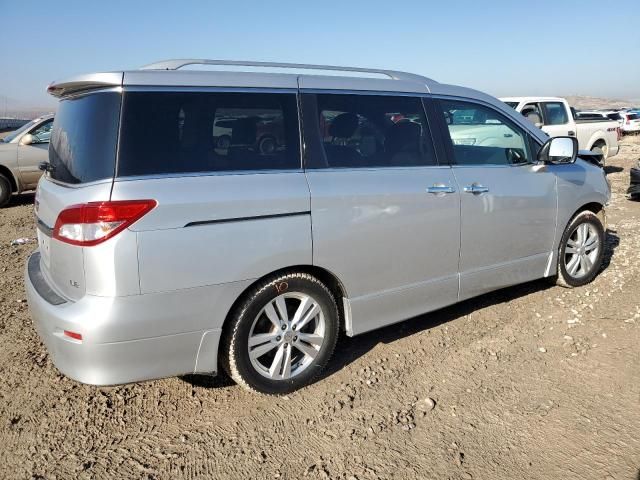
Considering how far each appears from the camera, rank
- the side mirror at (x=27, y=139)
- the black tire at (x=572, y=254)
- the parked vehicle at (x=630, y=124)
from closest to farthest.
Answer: the black tire at (x=572, y=254) → the side mirror at (x=27, y=139) → the parked vehicle at (x=630, y=124)

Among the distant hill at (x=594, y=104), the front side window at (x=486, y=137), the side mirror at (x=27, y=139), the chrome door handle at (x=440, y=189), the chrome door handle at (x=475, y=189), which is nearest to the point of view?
the chrome door handle at (x=440, y=189)

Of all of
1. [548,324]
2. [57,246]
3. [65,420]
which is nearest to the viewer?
[57,246]

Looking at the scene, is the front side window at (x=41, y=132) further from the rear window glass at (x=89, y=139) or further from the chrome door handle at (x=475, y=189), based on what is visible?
the chrome door handle at (x=475, y=189)

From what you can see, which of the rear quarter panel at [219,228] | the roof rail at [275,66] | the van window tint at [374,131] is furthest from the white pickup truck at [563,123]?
the rear quarter panel at [219,228]

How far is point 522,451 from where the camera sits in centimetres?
265

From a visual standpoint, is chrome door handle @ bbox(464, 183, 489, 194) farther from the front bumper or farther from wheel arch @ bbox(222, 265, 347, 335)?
the front bumper

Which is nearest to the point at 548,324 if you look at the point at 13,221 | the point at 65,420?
the point at 65,420

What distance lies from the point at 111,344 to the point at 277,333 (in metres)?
0.93

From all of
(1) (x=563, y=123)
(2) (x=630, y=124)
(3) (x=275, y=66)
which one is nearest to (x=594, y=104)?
(2) (x=630, y=124)

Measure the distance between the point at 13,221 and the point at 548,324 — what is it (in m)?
7.96

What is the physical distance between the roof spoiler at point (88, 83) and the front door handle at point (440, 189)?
80.2 inches

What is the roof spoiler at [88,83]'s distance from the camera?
2635 millimetres

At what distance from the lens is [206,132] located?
110 inches

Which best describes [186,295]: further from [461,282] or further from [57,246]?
[461,282]
